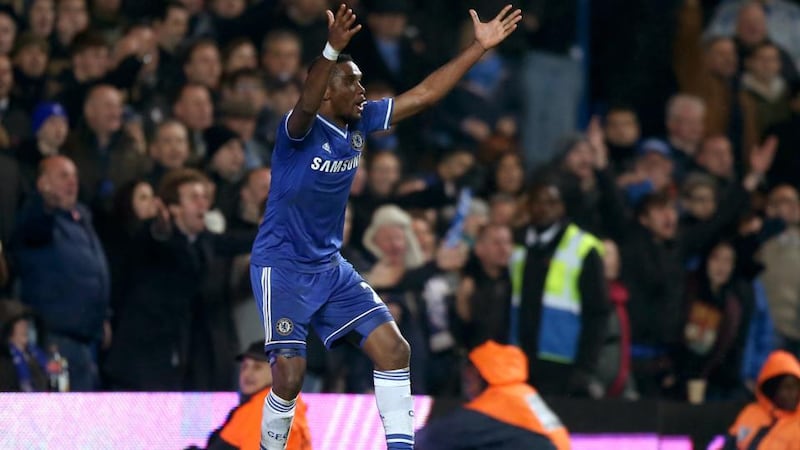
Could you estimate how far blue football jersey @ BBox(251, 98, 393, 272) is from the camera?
793cm

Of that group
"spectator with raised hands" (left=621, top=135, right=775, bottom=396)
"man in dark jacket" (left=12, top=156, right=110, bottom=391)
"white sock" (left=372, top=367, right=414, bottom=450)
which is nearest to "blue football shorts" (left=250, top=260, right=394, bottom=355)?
"white sock" (left=372, top=367, right=414, bottom=450)

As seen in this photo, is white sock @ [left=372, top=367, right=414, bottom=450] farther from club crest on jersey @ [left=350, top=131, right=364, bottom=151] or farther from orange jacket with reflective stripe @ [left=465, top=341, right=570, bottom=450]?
orange jacket with reflective stripe @ [left=465, top=341, right=570, bottom=450]

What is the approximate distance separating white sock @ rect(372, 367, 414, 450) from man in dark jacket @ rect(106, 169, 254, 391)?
2507 mm

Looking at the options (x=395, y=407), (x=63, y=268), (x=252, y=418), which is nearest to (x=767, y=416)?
(x=395, y=407)

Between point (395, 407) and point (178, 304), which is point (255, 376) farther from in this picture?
point (178, 304)

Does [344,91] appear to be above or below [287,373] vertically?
above

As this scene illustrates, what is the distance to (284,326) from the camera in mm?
7973

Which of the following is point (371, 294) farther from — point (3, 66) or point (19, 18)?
point (19, 18)

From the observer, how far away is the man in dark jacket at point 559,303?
1123 cm

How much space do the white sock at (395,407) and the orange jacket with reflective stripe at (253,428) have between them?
66 centimetres

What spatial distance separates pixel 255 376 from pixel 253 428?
0.45 metres

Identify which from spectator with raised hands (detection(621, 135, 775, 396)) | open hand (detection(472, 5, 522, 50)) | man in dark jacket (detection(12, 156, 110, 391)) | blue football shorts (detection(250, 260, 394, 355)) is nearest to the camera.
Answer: blue football shorts (detection(250, 260, 394, 355))

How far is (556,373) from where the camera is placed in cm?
1127

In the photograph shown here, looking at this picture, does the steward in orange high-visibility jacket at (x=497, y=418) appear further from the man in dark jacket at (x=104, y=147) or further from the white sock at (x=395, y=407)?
the man in dark jacket at (x=104, y=147)
